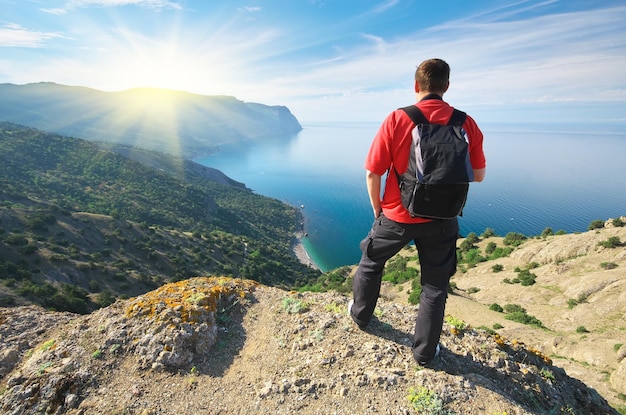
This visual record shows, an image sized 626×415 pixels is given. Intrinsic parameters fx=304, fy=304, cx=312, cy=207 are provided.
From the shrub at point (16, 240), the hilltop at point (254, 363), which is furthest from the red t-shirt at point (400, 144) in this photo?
the shrub at point (16, 240)

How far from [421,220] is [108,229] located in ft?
151

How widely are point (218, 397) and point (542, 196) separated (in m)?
143

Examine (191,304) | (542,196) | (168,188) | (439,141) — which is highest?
(439,141)

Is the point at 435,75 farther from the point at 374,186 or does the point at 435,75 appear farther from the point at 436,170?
the point at 374,186

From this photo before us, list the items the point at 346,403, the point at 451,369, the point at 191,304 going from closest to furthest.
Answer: the point at 346,403, the point at 451,369, the point at 191,304

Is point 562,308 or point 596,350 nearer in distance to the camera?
point 596,350

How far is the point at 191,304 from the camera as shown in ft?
19.5

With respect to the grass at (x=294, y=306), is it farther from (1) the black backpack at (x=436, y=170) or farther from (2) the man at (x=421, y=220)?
(1) the black backpack at (x=436, y=170)

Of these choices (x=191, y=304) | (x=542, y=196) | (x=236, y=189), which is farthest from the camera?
(x=236, y=189)

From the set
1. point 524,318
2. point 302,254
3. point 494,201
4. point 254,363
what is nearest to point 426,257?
point 254,363

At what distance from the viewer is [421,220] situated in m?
3.85

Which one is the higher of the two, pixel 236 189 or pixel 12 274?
pixel 12 274

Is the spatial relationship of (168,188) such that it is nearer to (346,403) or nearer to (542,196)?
(346,403)

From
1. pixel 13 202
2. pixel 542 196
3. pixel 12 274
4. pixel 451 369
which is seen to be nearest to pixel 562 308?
pixel 451 369
